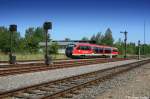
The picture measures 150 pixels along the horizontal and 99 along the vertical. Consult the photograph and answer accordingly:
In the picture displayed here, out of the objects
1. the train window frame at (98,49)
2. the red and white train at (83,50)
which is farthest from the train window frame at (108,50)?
the red and white train at (83,50)

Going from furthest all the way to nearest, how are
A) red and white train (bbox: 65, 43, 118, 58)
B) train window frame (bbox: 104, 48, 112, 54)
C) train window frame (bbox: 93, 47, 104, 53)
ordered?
train window frame (bbox: 104, 48, 112, 54) < train window frame (bbox: 93, 47, 104, 53) < red and white train (bbox: 65, 43, 118, 58)

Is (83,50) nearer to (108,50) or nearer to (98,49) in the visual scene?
(98,49)

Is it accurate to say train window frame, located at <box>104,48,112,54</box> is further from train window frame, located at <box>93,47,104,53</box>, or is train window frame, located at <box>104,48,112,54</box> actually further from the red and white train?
the red and white train

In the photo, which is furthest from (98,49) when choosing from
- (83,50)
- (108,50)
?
(108,50)

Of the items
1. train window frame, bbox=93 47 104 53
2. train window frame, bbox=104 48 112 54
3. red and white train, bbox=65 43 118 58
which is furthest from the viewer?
train window frame, bbox=104 48 112 54

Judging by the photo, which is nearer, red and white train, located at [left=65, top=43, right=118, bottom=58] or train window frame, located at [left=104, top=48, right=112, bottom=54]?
red and white train, located at [left=65, top=43, right=118, bottom=58]

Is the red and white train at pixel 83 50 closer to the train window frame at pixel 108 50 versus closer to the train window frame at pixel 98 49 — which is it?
the train window frame at pixel 98 49

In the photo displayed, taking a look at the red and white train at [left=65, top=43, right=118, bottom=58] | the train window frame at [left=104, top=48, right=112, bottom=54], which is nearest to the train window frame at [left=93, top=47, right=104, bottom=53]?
the red and white train at [left=65, top=43, right=118, bottom=58]

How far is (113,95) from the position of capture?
13758 millimetres

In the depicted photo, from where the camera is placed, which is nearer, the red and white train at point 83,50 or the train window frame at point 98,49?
the red and white train at point 83,50

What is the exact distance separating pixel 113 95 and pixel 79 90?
79.1 inches

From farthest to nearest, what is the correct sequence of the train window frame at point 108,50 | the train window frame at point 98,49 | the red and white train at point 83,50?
1. the train window frame at point 108,50
2. the train window frame at point 98,49
3. the red and white train at point 83,50

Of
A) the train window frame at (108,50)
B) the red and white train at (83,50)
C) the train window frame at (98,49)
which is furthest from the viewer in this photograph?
the train window frame at (108,50)

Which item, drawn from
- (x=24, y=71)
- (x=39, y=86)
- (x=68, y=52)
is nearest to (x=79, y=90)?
(x=39, y=86)
